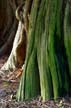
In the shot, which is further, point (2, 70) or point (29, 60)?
point (2, 70)

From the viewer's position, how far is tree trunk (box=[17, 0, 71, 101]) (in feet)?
17.1

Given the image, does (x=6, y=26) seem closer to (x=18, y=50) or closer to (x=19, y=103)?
(x=18, y=50)

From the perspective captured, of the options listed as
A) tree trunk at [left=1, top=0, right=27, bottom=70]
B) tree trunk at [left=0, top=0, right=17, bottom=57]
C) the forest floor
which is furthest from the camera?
tree trunk at [left=0, top=0, right=17, bottom=57]

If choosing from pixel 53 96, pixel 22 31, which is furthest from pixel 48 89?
pixel 22 31

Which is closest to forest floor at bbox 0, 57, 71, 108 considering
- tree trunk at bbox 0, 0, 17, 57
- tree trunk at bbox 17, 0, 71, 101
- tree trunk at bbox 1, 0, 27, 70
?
tree trunk at bbox 17, 0, 71, 101

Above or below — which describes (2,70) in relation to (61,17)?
below

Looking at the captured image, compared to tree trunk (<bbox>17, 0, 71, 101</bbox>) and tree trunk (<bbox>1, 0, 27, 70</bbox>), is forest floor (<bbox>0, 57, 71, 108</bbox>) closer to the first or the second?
tree trunk (<bbox>17, 0, 71, 101</bbox>)

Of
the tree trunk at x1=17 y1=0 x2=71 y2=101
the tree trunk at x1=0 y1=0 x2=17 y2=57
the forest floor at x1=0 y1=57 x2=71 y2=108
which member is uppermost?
the tree trunk at x1=0 y1=0 x2=17 y2=57

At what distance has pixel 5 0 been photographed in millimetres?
9750

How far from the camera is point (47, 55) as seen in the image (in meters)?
5.21

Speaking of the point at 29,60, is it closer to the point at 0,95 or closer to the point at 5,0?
the point at 0,95

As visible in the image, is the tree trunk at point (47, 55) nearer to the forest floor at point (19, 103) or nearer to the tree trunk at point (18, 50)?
the forest floor at point (19, 103)

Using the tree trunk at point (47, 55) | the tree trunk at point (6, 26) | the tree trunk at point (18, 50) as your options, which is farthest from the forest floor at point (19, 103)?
the tree trunk at point (6, 26)

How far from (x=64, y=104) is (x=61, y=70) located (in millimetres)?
501
